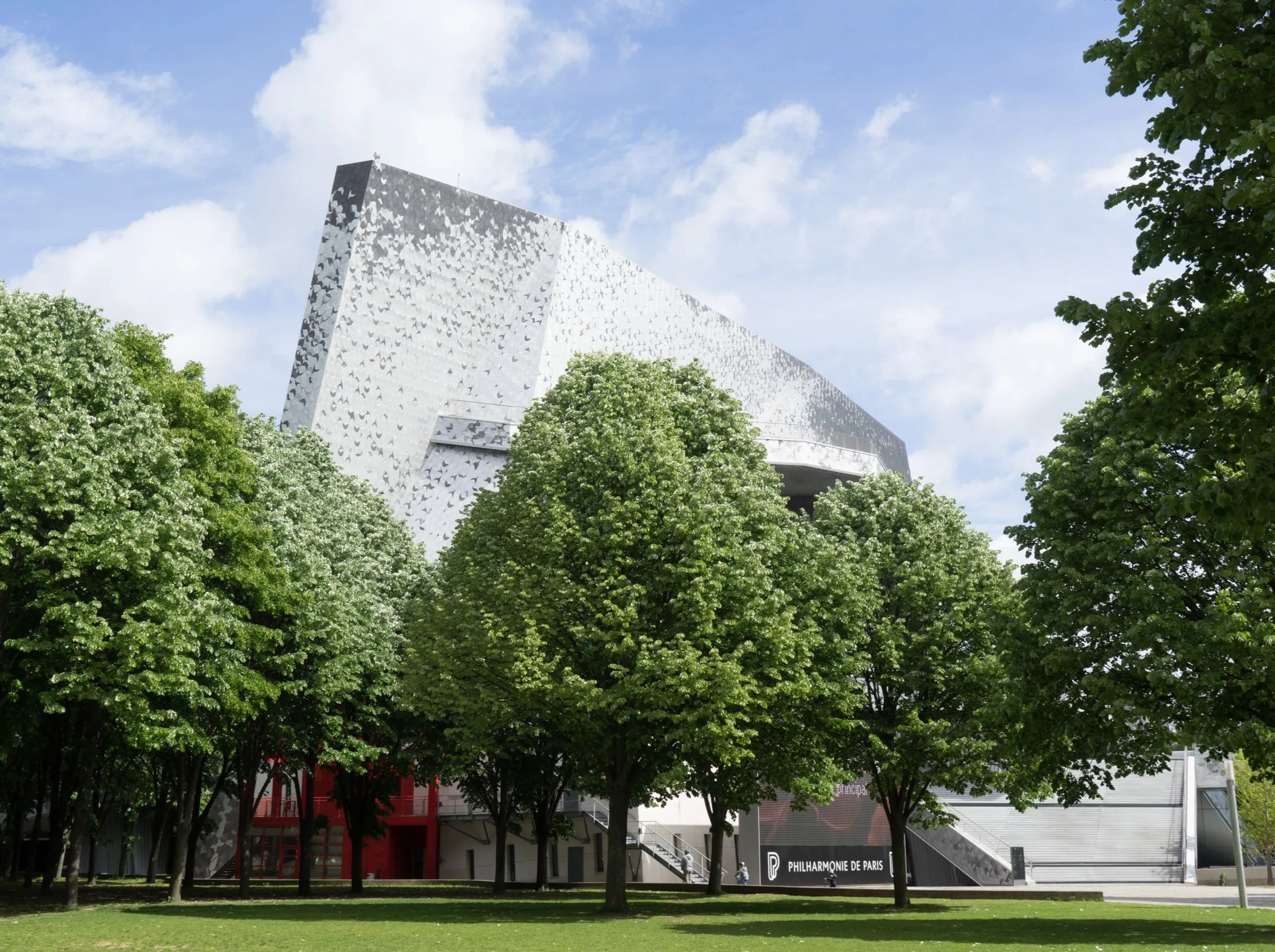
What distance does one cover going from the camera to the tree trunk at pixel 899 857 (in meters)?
34.1

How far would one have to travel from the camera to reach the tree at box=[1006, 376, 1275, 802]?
2291 centimetres

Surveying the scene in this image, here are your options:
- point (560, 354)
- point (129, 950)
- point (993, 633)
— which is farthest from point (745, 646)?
point (560, 354)

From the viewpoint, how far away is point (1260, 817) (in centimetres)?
6197

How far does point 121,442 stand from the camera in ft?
92.8

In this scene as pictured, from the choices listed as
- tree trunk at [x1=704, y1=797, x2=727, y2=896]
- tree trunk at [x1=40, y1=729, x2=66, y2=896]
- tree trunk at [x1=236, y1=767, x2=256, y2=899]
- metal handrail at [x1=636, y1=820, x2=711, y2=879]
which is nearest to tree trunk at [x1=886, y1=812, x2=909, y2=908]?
tree trunk at [x1=704, y1=797, x2=727, y2=896]

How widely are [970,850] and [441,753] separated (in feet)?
85.1

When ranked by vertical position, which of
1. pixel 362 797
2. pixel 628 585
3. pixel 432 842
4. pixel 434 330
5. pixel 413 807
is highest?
pixel 434 330

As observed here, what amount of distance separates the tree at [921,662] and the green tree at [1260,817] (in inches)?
1350

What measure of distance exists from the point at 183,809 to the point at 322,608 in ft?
23.1

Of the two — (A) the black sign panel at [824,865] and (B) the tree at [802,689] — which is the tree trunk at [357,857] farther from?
(A) the black sign panel at [824,865]

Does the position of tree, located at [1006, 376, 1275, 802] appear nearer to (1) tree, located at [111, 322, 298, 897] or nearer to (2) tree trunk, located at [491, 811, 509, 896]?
(1) tree, located at [111, 322, 298, 897]

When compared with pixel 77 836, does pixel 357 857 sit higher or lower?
lower

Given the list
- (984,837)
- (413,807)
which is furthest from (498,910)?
(413,807)

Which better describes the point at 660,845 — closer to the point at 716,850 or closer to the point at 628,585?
the point at 716,850
